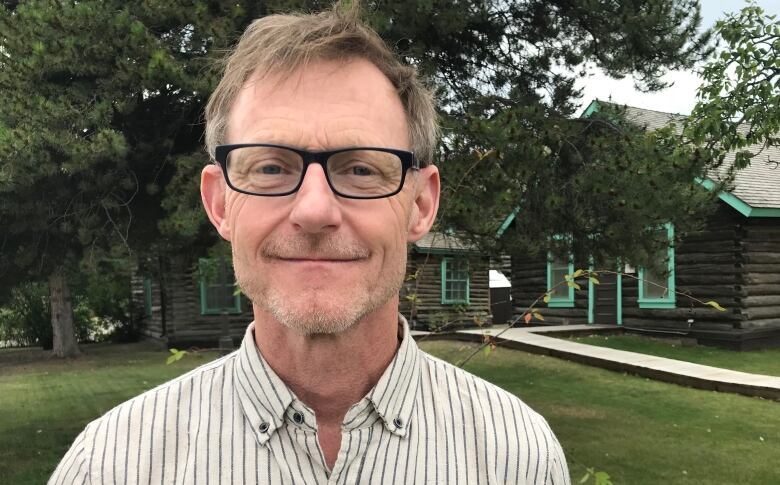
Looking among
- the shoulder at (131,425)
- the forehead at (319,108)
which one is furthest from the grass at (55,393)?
the forehead at (319,108)

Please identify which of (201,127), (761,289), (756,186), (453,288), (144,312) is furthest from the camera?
(144,312)

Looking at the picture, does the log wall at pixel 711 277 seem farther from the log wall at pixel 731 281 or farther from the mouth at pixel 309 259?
the mouth at pixel 309 259

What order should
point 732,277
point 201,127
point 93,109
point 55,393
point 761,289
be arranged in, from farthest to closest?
point 761,289 → point 732,277 → point 55,393 → point 201,127 → point 93,109

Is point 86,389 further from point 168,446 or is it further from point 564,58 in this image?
point 168,446

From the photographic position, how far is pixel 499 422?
1.42m

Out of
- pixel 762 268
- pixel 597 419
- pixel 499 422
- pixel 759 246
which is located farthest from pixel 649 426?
pixel 759 246

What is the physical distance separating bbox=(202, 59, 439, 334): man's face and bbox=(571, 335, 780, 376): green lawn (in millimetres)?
11363

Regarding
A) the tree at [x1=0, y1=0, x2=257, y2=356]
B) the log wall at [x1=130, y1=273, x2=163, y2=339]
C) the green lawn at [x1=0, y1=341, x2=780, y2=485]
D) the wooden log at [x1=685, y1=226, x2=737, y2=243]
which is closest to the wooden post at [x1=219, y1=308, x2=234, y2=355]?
the log wall at [x1=130, y1=273, x2=163, y2=339]

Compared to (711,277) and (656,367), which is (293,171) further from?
(711,277)

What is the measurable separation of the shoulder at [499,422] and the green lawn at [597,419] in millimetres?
3055

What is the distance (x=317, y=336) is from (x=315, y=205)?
0.89 ft

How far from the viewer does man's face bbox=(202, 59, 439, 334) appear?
4.14ft

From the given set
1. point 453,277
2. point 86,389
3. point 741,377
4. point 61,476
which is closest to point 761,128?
point 741,377

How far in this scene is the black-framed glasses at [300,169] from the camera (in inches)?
51.1
